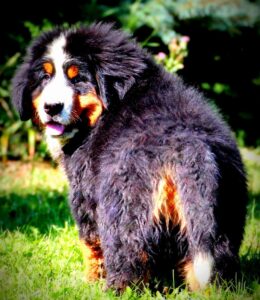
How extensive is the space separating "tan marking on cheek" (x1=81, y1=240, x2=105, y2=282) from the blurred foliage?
3.73 m

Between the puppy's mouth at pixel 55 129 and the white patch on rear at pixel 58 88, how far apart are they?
0.05 meters

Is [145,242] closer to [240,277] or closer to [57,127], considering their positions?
[240,277]

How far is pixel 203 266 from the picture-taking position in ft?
10.5

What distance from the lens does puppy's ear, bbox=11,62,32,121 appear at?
4133 mm

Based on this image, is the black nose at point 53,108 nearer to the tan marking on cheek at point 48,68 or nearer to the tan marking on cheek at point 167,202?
the tan marking on cheek at point 48,68

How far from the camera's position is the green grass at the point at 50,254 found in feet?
11.4

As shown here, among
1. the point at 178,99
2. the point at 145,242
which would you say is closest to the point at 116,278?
the point at 145,242

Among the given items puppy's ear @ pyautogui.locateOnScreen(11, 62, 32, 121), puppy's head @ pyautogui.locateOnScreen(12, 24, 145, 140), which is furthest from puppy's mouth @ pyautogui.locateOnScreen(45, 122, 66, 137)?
puppy's ear @ pyautogui.locateOnScreen(11, 62, 32, 121)

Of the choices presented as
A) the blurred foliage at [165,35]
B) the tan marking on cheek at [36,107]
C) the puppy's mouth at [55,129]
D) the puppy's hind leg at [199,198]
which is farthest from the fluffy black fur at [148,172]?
the blurred foliage at [165,35]

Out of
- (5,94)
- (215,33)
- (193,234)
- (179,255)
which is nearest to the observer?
(193,234)

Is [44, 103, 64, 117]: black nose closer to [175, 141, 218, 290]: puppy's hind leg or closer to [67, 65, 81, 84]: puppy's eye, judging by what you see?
[67, 65, 81, 84]: puppy's eye

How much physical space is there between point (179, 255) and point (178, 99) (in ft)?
3.26

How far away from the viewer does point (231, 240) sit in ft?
11.1

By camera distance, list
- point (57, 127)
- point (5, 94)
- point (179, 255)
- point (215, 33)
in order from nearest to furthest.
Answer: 1. point (179, 255)
2. point (57, 127)
3. point (5, 94)
4. point (215, 33)
